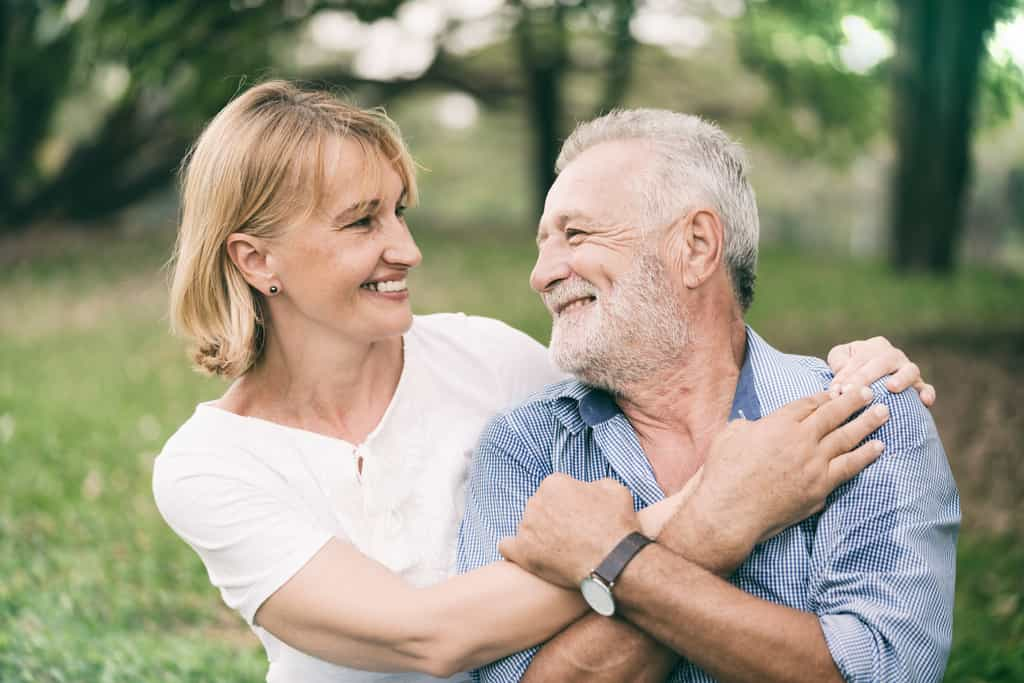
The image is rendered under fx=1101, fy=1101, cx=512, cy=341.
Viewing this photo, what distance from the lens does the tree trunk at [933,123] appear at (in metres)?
10.0

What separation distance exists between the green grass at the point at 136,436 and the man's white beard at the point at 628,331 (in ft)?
7.49

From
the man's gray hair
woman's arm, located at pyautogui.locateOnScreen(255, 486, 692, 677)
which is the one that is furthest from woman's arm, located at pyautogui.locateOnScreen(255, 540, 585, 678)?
the man's gray hair

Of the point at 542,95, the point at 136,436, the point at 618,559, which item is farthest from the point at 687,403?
the point at 542,95

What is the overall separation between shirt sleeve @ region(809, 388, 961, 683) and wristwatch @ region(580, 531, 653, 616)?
468mm

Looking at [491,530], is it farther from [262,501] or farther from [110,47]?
[110,47]

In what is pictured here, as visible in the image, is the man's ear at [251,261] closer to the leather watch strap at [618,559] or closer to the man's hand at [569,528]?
the man's hand at [569,528]

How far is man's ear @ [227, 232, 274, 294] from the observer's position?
3.17 metres

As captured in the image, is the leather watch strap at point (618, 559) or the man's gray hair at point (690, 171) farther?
the man's gray hair at point (690, 171)

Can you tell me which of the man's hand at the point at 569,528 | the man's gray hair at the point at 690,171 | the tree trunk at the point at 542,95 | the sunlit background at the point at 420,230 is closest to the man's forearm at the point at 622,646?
the man's hand at the point at 569,528

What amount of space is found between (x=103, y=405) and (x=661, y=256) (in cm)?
658

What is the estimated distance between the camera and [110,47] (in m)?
8.48

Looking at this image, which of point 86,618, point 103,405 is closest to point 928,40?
point 103,405

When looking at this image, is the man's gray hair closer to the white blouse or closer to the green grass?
the white blouse

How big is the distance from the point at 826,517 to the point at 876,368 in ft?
1.37
